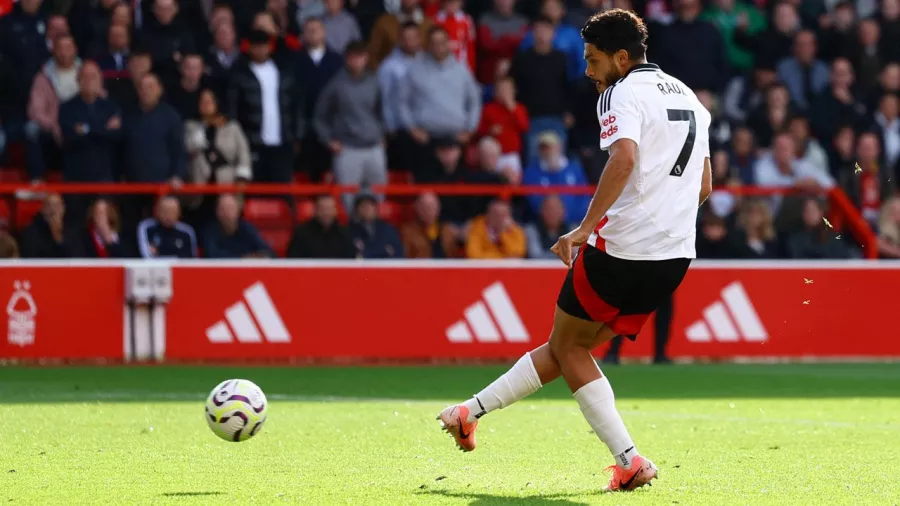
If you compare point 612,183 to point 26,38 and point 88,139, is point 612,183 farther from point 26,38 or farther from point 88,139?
point 26,38

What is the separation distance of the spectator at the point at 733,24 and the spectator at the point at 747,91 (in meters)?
0.16

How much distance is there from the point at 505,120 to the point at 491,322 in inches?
121

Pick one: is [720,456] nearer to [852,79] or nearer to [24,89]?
[24,89]

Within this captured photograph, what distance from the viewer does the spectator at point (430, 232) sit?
1595cm

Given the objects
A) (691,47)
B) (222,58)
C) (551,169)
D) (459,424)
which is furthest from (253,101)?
(459,424)

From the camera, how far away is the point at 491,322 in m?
15.1

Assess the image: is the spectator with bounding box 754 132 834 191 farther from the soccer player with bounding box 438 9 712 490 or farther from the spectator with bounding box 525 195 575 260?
the soccer player with bounding box 438 9 712 490

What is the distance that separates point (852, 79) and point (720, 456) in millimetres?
12389

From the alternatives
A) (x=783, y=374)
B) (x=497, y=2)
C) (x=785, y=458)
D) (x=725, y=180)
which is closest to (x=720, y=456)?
(x=785, y=458)

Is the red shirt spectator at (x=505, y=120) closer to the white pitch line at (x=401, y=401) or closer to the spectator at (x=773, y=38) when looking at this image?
the spectator at (x=773, y=38)

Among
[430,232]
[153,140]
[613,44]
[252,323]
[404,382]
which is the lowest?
[404,382]

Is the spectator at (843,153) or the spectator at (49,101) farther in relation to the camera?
the spectator at (843,153)

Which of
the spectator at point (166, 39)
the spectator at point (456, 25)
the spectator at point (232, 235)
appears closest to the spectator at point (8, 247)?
the spectator at point (232, 235)

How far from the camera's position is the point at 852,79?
19.3m
